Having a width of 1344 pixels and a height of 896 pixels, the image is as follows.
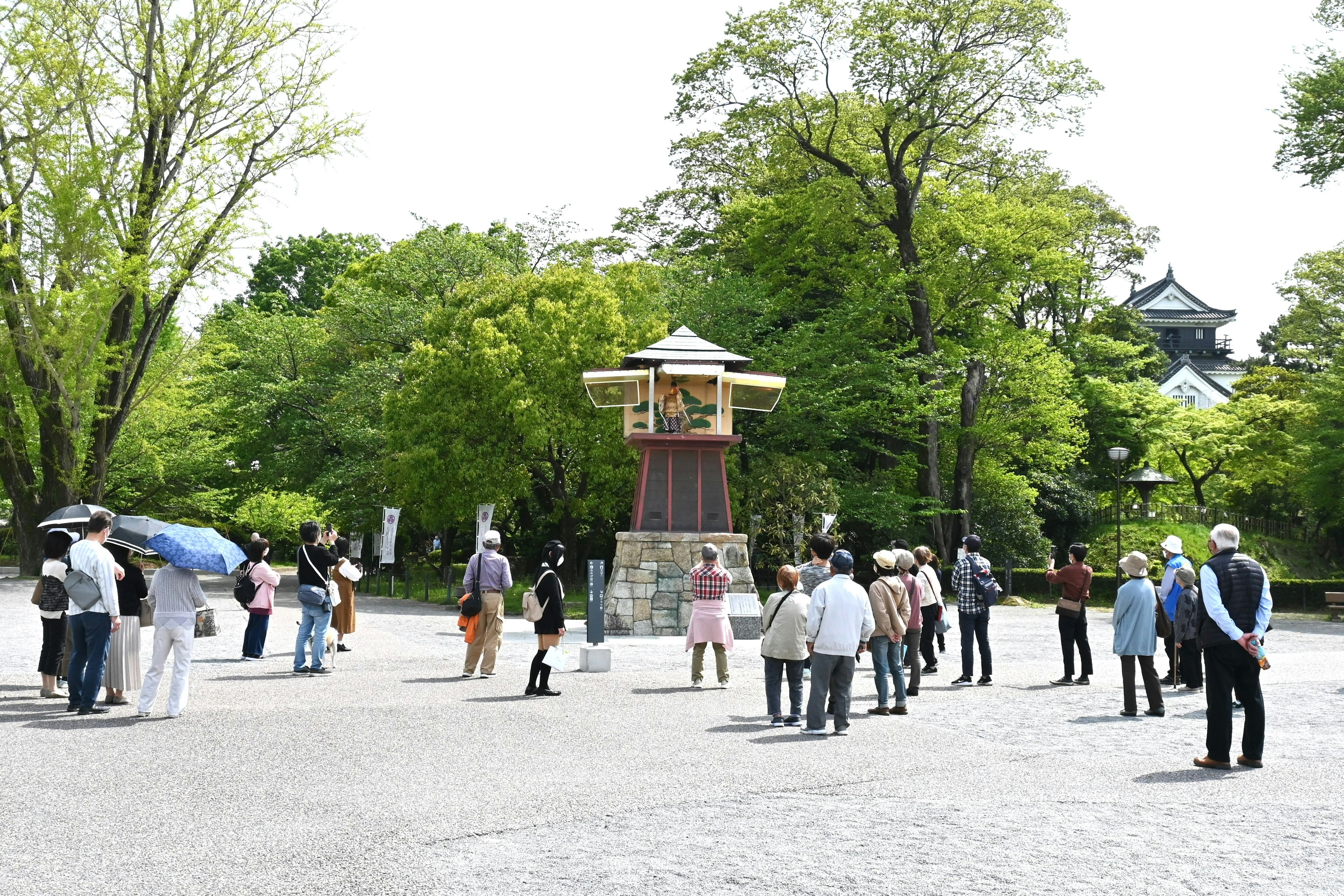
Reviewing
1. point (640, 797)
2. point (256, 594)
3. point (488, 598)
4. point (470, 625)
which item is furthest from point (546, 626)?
point (640, 797)

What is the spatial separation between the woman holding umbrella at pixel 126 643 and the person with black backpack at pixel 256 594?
342cm

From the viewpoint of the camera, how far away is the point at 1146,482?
42219 millimetres

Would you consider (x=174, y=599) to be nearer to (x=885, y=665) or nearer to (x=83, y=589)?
(x=83, y=589)

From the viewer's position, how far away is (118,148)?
87.9ft

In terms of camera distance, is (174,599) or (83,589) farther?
(174,599)

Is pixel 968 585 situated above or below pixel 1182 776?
above

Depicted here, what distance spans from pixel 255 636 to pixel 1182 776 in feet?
38.5

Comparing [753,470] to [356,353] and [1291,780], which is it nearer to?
[356,353]

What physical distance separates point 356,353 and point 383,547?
40.2 feet

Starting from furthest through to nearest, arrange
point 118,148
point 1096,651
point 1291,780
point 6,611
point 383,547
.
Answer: point 383,547, point 118,148, point 6,611, point 1096,651, point 1291,780

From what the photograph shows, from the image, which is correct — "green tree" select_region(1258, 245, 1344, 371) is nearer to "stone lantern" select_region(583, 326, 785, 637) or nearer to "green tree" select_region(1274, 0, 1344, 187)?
"green tree" select_region(1274, 0, 1344, 187)

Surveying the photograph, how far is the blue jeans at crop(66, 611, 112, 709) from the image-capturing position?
10.8 meters

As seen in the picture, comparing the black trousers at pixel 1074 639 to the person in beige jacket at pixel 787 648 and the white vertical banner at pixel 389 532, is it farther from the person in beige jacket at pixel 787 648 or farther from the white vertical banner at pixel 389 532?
the white vertical banner at pixel 389 532

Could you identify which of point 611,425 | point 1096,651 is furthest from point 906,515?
point 1096,651
